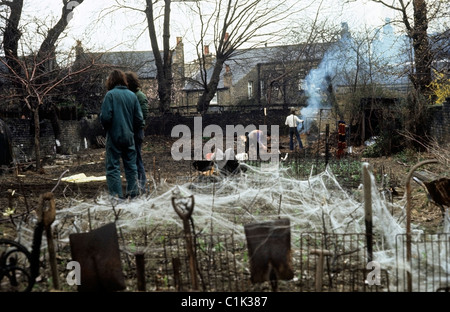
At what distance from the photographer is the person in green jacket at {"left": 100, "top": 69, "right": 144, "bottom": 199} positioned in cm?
599

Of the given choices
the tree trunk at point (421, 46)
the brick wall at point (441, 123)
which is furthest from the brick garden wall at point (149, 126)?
the tree trunk at point (421, 46)

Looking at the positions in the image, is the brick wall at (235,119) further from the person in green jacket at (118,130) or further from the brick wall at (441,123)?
the person in green jacket at (118,130)

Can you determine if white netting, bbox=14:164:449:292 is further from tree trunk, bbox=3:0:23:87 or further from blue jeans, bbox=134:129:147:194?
tree trunk, bbox=3:0:23:87

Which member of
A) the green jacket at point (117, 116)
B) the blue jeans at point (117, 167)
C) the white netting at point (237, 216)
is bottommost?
the white netting at point (237, 216)

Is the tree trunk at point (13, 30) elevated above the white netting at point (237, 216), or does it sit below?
above

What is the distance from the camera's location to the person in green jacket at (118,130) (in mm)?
5988

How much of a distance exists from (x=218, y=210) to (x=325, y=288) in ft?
6.38

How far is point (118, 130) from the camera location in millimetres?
6043

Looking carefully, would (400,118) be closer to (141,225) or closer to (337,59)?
(141,225)

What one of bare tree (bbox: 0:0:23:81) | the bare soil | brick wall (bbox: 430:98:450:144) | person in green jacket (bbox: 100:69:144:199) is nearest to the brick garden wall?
brick wall (bbox: 430:98:450:144)

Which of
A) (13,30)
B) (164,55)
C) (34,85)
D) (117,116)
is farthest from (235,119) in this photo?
(117,116)

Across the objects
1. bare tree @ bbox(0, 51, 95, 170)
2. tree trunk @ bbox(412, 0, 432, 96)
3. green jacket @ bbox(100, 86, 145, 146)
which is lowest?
green jacket @ bbox(100, 86, 145, 146)
